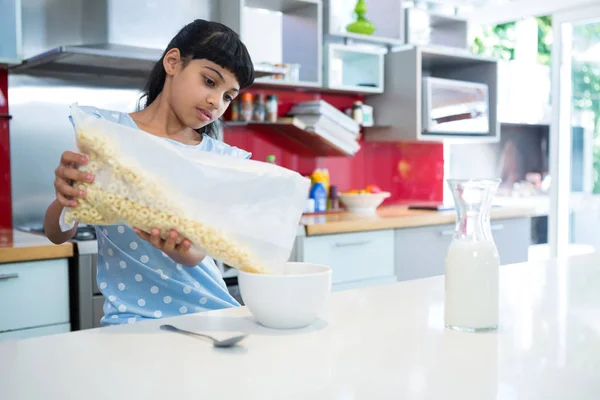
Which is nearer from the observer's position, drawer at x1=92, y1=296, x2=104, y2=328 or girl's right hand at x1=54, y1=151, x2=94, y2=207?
girl's right hand at x1=54, y1=151, x2=94, y2=207

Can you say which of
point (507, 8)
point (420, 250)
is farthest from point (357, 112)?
point (507, 8)

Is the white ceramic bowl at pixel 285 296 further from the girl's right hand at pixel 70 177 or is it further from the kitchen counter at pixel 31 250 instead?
the kitchen counter at pixel 31 250

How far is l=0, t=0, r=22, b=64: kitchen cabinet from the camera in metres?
Result: 2.37

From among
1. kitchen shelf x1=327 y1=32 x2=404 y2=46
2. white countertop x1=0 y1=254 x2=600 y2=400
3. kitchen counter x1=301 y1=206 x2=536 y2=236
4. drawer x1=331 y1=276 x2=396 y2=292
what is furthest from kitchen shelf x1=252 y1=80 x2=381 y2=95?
white countertop x1=0 y1=254 x2=600 y2=400

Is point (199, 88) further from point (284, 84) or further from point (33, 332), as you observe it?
point (284, 84)

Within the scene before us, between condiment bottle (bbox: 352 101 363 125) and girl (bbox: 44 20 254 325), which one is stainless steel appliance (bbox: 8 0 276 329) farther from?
girl (bbox: 44 20 254 325)

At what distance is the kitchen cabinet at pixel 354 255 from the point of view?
9.04 ft

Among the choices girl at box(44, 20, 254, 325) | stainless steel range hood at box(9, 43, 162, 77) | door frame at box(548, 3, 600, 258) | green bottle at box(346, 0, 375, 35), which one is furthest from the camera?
door frame at box(548, 3, 600, 258)

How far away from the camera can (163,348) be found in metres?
0.88

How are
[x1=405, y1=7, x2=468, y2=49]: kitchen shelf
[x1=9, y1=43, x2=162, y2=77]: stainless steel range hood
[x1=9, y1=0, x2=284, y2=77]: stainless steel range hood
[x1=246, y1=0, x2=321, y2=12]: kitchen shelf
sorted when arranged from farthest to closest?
[x1=405, y1=7, x2=468, y2=49]: kitchen shelf, [x1=246, y1=0, x2=321, y2=12]: kitchen shelf, [x1=9, y1=0, x2=284, y2=77]: stainless steel range hood, [x1=9, y1=43, x2=162, y2=77]: stainless steel range hood

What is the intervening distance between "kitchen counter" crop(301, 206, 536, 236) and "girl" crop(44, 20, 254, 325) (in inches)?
48.8

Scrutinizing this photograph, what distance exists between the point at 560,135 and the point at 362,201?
1803 mm

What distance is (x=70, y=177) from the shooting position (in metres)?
0.94

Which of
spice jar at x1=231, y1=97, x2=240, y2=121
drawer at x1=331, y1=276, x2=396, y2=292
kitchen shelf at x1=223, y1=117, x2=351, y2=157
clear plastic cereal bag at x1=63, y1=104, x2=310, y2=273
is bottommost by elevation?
drawer at x1=331, y1=276, x2=396, y2=292
